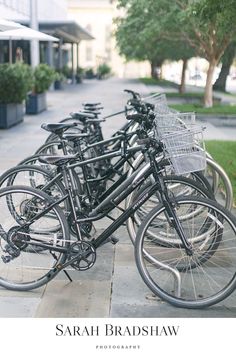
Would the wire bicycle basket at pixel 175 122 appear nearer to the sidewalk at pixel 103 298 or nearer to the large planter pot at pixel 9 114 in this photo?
the sidewalk at pixel 103 298

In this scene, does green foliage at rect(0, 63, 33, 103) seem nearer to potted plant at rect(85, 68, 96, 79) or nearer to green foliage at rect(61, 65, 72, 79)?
green foliage at rect(61, 65, 72, 79)

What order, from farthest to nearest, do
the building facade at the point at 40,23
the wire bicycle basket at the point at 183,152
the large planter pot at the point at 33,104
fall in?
the building facade at the point at 40,23 < the large planter pot at the point at 33,104 < the wire bicycle basket at the point at 183,152

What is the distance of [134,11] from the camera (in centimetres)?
1852

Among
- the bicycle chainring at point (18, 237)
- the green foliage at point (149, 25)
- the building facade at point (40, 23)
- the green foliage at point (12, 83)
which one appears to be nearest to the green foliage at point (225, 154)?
the bicycle chainring at point (18, 237)

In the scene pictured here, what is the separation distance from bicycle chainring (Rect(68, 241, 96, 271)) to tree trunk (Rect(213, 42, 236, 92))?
19.8m

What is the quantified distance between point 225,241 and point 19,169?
165 cm

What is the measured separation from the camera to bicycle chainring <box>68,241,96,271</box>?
12.2 feet

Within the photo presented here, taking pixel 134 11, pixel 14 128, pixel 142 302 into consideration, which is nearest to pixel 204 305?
pixel 142 302

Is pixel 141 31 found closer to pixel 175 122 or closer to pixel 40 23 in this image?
pixel 40 23

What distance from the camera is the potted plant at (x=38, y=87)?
1663 centimetres

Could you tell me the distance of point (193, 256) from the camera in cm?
363

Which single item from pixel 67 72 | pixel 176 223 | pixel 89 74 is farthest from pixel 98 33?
pixel 176 223

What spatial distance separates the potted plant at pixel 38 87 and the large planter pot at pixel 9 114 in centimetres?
264
